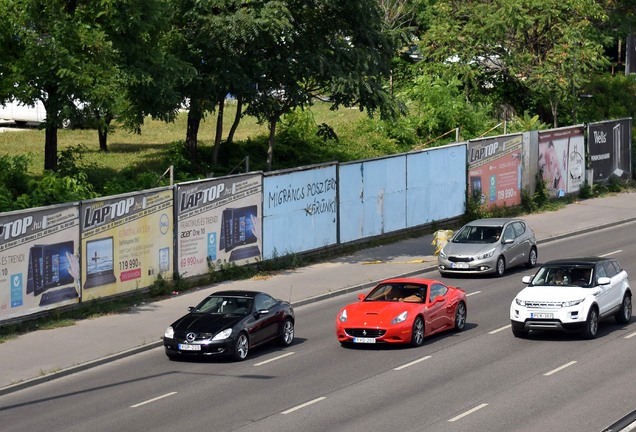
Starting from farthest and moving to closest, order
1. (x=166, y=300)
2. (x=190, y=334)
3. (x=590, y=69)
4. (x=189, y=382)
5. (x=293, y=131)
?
(x=590, y=69), (x=293, y=131), (x=166, y=300), (x=190, y=334), (x=189, y=382)

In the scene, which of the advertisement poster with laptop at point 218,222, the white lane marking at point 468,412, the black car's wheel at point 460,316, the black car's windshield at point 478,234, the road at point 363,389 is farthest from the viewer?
the black car's windshield at point 478,234

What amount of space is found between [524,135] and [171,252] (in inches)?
826

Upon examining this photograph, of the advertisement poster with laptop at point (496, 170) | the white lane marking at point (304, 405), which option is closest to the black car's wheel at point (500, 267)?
the advertisement poster with laptop at point (496, 170)

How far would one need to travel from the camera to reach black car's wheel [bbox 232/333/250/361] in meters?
22.5

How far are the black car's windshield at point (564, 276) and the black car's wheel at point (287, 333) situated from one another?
5.41 metres

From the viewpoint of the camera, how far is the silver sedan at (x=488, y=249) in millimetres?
32531

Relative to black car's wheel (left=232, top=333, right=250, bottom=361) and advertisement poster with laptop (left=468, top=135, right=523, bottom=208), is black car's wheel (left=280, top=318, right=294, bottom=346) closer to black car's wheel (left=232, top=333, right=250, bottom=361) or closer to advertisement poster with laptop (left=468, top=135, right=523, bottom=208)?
black car's wheel (left=232, top=333, right=250, bottom=361)

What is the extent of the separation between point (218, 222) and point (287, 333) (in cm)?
876

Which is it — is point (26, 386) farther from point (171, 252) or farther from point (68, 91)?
point (68, 91)

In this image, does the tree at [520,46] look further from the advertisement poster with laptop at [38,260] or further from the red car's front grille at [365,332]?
the red car's front grille at [365,332]

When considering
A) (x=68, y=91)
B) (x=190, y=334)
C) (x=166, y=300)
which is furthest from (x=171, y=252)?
(x=190, y=334)

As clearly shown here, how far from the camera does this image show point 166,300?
97.2 ft

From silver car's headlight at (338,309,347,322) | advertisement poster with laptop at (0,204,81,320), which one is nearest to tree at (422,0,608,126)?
advertisement poster with laptop at (0,204,81,320)

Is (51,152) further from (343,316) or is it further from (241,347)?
(343,316)
